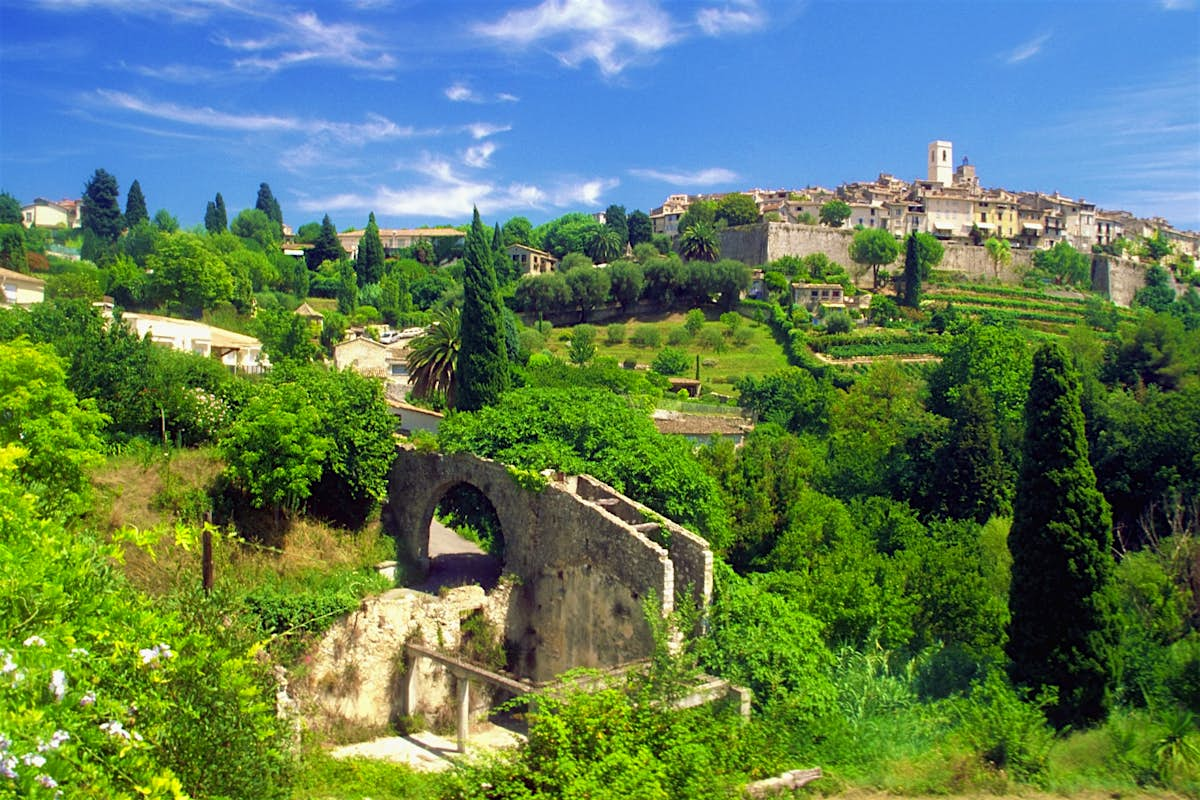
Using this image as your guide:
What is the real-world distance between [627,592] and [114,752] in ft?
36.2

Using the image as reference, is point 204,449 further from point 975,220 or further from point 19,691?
point 975,220

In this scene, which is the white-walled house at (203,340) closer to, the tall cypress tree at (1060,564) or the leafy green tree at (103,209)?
the tall cypress tree at (1060,564)

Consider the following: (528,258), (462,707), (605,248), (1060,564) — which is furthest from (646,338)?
(462,707)

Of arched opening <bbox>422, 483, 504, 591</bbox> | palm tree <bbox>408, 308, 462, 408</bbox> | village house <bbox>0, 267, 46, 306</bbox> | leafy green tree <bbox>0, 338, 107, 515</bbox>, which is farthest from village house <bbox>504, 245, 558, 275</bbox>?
leafy green tree <bbox>0, 338, 107, 515</bbox>

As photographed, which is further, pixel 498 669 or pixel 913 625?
pixel 913 625

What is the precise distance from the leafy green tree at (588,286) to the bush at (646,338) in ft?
20.0

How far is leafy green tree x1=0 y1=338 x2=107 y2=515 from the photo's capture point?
16984 mm

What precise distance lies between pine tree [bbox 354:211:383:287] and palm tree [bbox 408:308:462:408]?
6196cm

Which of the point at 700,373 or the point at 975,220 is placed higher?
the point at 975,220

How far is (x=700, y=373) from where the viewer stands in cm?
6400

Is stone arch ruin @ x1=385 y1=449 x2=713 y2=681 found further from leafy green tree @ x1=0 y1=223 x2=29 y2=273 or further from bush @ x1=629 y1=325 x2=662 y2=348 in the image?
leafy green tree @ x1=0 y1=223 x2=29 y2=273

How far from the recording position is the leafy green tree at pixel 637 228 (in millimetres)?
108856

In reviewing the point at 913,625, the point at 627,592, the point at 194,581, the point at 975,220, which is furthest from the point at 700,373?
the point at 975,220

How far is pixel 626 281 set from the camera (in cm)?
7994
